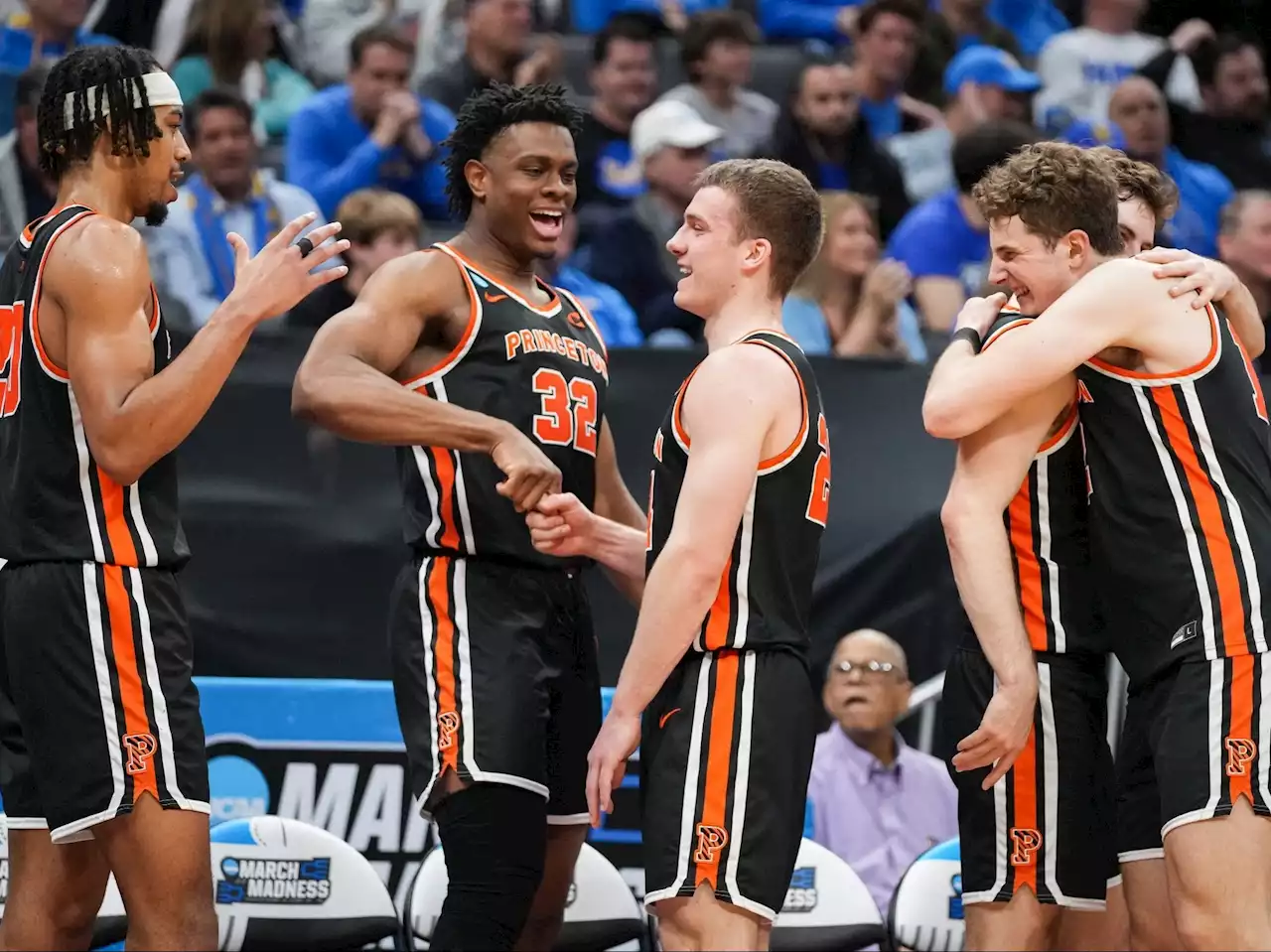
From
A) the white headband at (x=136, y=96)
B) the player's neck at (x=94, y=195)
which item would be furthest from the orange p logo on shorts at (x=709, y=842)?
the white headband at (x=136, y=96)

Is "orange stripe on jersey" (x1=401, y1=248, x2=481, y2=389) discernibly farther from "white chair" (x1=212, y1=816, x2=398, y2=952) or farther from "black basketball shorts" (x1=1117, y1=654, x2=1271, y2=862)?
"black basketball shorts" (x1=1117, y1=654, x2=1271, y2=862)

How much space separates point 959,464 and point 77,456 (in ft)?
7.16

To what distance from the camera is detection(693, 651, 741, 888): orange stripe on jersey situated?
4.23 m

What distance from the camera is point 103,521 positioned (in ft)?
14.4

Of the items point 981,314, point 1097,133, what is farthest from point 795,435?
point 1097,133

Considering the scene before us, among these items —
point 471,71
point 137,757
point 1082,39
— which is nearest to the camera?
point 137,757

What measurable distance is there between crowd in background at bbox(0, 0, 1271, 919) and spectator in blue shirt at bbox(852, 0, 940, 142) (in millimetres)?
19

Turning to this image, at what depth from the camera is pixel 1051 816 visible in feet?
15.3

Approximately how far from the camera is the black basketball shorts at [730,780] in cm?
424

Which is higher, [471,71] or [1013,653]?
[471,71]

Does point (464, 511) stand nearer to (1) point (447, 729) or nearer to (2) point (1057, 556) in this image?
(1) point (447, 729)

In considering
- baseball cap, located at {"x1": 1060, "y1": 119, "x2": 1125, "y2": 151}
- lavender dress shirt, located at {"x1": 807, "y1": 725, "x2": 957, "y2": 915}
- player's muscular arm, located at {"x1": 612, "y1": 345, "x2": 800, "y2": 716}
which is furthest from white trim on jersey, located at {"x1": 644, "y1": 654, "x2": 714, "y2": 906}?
baseball cap, located at {"x1": 1060, "y1": 119, "x2": 1125, "y2": 151}

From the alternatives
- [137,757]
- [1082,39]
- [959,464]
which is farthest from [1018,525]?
[1082,39]

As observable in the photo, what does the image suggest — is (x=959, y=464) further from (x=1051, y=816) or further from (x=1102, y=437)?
(x=1051, y=816)
